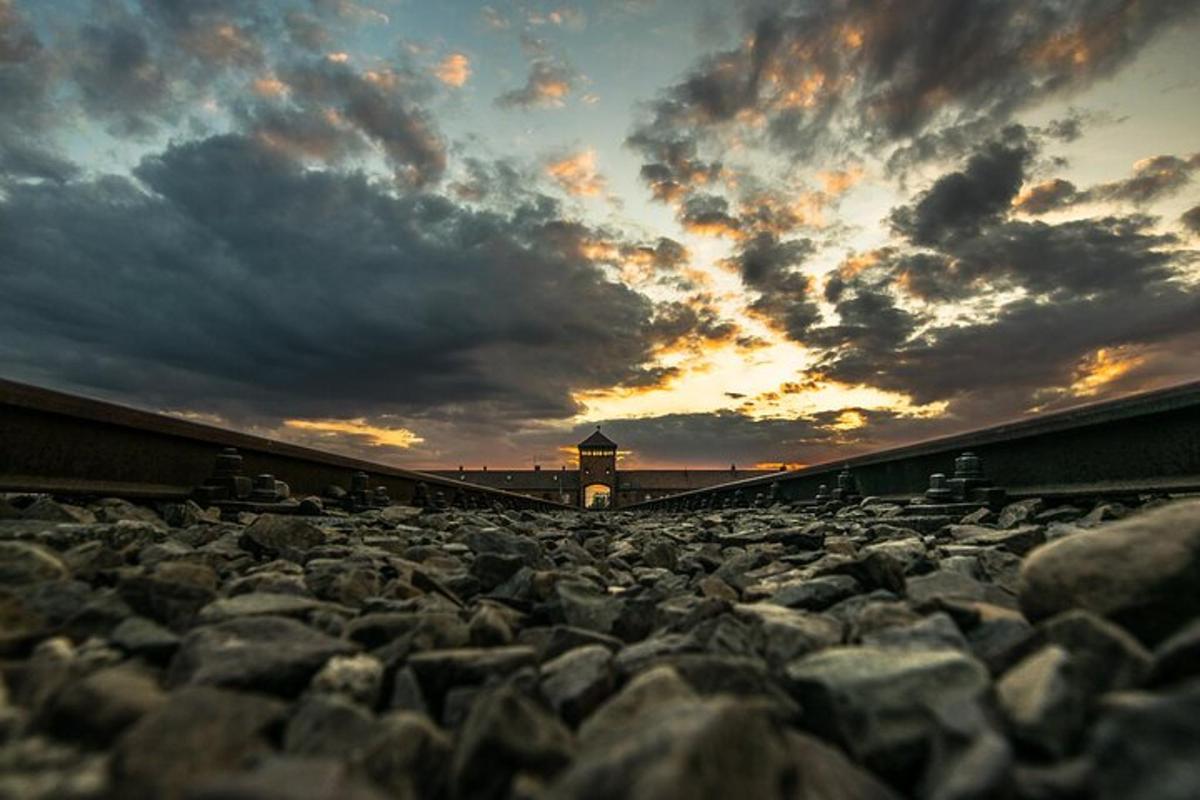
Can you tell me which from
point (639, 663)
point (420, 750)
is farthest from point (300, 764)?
point (639, 663)

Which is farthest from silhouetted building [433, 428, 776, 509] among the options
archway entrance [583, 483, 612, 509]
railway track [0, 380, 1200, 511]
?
railway track [0, 380, 1200, 511]

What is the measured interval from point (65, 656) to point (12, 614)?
227 millimetres

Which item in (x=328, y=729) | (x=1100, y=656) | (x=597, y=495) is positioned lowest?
(x=597, y=495)

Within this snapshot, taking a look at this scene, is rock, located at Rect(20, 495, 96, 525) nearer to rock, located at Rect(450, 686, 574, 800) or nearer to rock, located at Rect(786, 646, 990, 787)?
rock, located at Rect(450, 686, 574, 800)

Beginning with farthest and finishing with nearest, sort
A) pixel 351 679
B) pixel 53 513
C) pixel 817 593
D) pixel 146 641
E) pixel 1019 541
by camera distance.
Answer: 1. pixel 53 513
2. pixel 1019 541
3. pixel 817 593
4. pixel 146 641
5. pixel 351 679

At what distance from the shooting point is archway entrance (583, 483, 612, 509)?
67.8 m

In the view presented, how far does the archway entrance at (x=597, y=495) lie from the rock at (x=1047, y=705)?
6658 centimetres

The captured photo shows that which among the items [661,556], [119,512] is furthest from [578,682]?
[119,512]

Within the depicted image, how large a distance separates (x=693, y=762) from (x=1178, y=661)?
A: 2.73 ft

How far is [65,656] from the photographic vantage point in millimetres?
1488

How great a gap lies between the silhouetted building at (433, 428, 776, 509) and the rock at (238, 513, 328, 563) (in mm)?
63476

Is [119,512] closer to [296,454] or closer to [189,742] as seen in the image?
[296,454]

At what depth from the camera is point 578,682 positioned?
1.43m

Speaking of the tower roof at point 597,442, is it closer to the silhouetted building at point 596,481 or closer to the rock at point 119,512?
the silhouetted building at point 596,481
